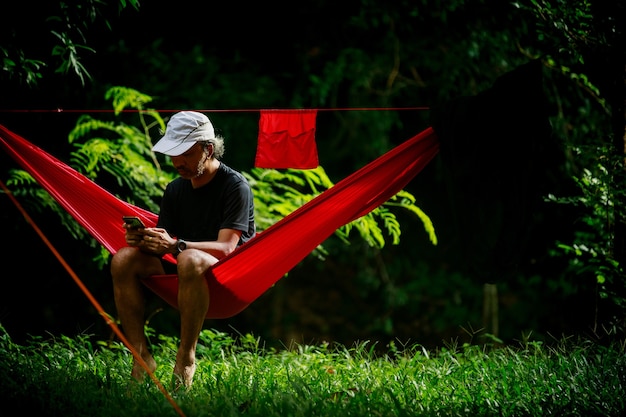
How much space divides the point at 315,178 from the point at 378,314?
368 cm

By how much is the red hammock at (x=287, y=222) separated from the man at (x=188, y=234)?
2.7 inches

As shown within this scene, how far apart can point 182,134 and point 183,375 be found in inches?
32.0

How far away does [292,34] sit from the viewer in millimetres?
5207

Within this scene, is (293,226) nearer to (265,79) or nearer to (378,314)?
(265,79)

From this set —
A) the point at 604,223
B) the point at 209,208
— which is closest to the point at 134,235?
the point at 209,208

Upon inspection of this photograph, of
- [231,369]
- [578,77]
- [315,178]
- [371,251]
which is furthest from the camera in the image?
[371,251]

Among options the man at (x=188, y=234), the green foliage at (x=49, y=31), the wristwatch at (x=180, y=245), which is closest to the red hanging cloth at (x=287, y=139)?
the man at (x=188, y=234)

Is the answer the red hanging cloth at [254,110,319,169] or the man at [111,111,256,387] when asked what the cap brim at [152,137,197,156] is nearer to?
the man at [111,111,256,387]

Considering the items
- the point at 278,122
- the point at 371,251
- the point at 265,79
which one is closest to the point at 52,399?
the point at 278,122

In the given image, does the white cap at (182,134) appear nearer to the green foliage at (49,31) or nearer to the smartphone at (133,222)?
the smartphone at (133,222)

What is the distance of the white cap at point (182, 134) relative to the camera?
2418 millimetres

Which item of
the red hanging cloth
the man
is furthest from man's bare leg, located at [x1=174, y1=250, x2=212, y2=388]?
the red hanging cloth

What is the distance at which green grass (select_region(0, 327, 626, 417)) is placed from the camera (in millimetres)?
2029

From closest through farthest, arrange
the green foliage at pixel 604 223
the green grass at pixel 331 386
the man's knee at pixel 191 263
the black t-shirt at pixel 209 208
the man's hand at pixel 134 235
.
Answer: the green grass at pixel 331 386, the man's knee at pixel 191 263, the man's hand at pixel 134 235, the black t-shirt at pixel 209 208, the green foliage at pixel 604 223
